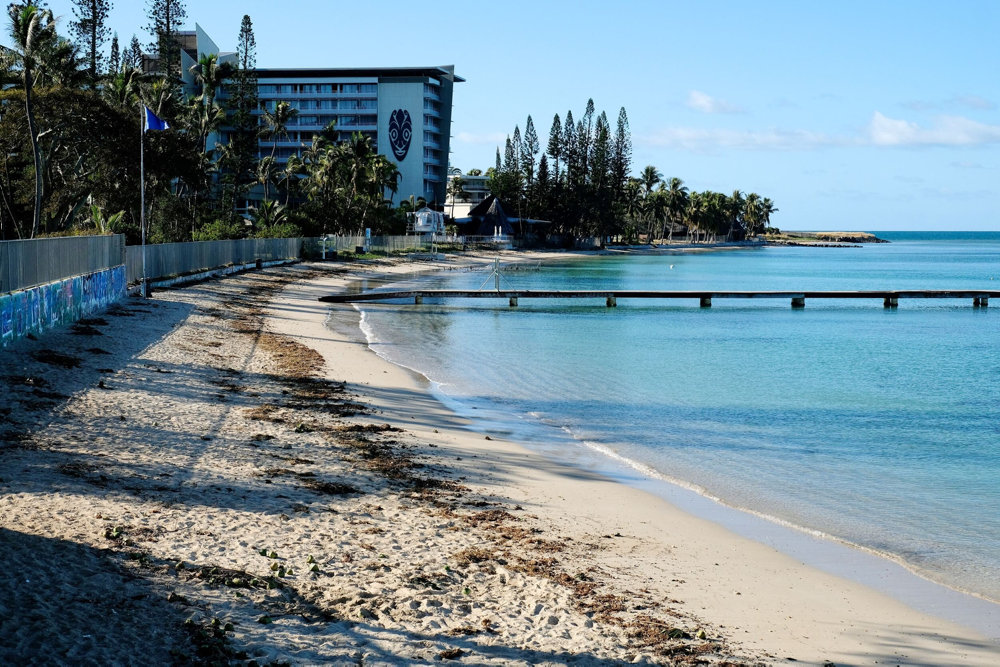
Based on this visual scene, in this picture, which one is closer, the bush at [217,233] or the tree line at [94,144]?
the tree line at [94,144]

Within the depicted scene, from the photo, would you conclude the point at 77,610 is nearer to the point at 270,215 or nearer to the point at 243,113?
the point at 270,215

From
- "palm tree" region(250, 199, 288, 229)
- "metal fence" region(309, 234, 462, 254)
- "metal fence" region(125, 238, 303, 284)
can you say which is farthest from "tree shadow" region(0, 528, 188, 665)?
"palm tree" region(250, 199, 288, 229)

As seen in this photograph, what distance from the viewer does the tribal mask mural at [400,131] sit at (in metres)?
137

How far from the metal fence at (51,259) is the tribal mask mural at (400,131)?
112 m

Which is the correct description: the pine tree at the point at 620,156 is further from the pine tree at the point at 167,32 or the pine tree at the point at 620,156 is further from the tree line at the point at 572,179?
the pine tree at the point at 167,32

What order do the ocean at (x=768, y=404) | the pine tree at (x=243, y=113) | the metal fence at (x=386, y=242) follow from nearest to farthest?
1. the ocean at (x=768, y=404)
2. the metal fence at (x=386, y=242)
3. the pine tree at (x=243, y=113)

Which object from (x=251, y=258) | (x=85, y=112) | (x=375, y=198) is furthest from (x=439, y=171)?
(x=85, y=112)

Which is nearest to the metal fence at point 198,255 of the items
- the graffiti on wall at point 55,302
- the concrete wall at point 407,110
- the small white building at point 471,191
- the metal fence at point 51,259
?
the metal fence at point 51,259

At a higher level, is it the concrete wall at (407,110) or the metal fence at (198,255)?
the concrete wall at (407,110)

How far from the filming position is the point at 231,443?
463 inches

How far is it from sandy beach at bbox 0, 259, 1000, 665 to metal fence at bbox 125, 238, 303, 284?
18.6 meters

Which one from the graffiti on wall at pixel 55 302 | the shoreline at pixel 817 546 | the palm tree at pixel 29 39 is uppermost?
the palm tree at pixel 29 39

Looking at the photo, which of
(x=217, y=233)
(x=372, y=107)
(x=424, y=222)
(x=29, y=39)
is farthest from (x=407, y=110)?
(x=29, y=39)

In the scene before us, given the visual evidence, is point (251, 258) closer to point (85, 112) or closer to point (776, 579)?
point (85, 112)
